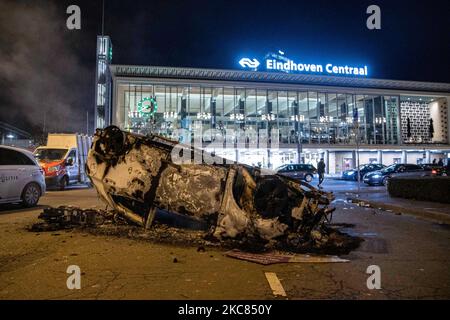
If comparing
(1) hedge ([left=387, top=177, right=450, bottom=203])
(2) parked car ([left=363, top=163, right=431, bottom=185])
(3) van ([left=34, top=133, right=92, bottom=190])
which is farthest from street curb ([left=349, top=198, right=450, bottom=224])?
(3) van ([left=34, top=133, right=92, bottom=190])

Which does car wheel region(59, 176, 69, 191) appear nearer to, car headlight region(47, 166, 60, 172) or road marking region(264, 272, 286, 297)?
car headlight region(47, 166, 60, 172)

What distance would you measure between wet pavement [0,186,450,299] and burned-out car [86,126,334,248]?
650mm

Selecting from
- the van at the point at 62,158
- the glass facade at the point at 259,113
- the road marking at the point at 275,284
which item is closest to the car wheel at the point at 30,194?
the van at the point at 62,158

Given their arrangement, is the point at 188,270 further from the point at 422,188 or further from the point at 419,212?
the point at 422,188

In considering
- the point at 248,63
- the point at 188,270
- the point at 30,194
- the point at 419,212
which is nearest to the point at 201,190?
the point at 188,270

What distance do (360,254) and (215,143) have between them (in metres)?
36.4

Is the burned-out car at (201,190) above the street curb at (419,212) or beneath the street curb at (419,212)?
above

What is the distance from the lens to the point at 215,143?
41938 mm

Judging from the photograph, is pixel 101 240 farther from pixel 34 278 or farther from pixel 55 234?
pixel 34 278

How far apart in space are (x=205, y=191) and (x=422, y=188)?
10454 millimetres

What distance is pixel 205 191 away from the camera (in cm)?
620

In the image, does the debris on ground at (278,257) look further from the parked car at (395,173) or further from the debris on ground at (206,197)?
the parked car at (395,173)

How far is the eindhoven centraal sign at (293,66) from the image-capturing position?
43.8 m
